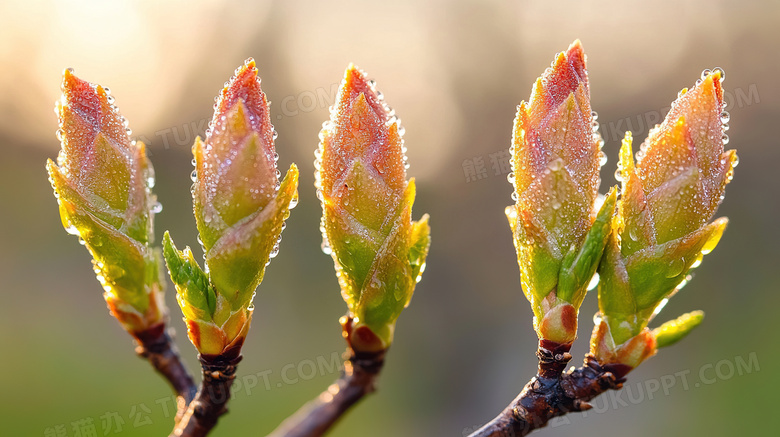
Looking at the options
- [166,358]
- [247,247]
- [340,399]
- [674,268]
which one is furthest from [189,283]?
[674,268]

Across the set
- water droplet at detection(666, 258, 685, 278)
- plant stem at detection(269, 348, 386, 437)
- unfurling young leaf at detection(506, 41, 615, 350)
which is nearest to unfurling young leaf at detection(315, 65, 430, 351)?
unfurling young leaf at detection(506, 41, 615, 350)

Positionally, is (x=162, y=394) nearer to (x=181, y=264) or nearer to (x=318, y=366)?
(x=318, y=366)

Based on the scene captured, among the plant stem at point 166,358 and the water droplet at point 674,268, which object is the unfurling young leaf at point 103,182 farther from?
the water droplet at point 674,268

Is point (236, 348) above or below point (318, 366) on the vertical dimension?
above

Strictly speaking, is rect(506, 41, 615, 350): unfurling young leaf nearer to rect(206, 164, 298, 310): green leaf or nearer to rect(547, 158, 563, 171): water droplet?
rect(547, 158, 563, 171): water droplet

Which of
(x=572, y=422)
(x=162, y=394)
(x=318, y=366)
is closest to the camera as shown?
(x=162, y=394)

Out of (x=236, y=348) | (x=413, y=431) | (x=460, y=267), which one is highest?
(x=236, y=348)

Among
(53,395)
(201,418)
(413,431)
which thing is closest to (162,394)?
(53,395)
